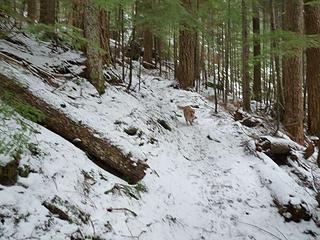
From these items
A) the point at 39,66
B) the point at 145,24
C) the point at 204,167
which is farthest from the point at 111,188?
the point at 145,24

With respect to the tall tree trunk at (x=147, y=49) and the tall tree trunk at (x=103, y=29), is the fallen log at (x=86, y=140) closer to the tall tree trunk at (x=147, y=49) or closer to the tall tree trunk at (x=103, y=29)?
the tall tree trunk at (x=103, y=29)

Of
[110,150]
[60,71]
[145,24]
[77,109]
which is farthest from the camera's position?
[145,24]

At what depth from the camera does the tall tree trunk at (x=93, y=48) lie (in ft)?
24.5

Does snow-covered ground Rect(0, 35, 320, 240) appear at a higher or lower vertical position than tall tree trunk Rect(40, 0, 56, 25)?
lower

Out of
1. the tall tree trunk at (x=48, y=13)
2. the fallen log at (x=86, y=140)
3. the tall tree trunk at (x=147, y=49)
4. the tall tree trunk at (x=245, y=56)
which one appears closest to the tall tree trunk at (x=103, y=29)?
the tall tree trunk at (x=48, y=13)

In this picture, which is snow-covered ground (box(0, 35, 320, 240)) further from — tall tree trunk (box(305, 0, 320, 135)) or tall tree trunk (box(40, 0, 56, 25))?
tall tree trunk (box(305, 0, 320, 135))

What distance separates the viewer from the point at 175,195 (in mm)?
6055

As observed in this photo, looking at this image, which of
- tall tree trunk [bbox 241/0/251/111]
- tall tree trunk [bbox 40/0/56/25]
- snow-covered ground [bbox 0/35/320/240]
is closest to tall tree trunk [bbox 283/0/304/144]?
tall tree trunk [bbox 241/0/251/111]

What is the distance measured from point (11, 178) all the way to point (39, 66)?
3.78 meters

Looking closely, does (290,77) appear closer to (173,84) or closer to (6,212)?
(173,84)

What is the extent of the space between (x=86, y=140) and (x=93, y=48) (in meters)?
2.57

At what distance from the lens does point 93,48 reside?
7453 millimetres

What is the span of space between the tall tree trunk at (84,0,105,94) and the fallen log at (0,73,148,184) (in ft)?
7.24

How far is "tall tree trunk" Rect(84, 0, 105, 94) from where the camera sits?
7.46 meters
